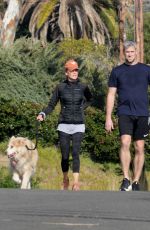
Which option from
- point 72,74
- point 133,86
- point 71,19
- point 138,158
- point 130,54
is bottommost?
point 138,158

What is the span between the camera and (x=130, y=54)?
1221 centimetres

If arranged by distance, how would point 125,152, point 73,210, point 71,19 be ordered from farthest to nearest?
point 71,19 < point 125,152 < point 73,210

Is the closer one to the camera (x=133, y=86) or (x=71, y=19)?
(x=133, y=86)

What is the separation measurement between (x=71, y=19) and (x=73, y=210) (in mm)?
33309

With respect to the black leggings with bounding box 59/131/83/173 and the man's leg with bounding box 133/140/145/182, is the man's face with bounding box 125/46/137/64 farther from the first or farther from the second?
the black leggings with bounding box 59/131/83/173

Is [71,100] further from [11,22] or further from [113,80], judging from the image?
[11,22]

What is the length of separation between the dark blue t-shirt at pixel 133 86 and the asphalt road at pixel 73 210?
6.19 feet

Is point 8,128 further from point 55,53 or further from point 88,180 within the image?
point 55,53

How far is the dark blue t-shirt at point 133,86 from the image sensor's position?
40.2 feet

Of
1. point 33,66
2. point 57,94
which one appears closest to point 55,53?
point 33,66

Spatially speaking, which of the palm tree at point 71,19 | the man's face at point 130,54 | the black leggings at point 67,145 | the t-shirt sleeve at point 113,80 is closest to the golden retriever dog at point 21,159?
the black leggings at point 67,145

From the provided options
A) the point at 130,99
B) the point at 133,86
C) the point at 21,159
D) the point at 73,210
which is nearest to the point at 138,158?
the point at 130,99

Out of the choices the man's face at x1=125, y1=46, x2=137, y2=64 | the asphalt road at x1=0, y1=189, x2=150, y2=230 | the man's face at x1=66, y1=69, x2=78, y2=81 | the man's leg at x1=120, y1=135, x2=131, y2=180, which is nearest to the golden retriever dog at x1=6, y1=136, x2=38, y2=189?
the man's face at x1=66, y1=69, x2=78, y2=81

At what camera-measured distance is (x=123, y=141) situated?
12.3 meters
